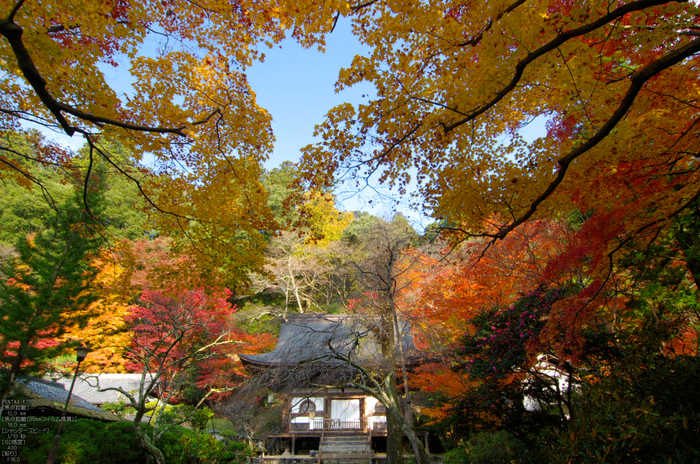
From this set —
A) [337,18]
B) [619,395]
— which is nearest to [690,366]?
[619,395]

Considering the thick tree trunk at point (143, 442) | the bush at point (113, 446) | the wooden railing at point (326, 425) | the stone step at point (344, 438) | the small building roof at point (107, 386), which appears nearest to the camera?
the bush at point (113, 446)

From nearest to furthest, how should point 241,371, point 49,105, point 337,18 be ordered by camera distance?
point 49,105 < point 337,18 < point 241,371

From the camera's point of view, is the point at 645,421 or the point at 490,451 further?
the point at 490,451

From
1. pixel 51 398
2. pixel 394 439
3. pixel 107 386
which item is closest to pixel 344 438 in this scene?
pixel 394 439

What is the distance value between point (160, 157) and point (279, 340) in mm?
11377

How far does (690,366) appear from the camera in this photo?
2.88m

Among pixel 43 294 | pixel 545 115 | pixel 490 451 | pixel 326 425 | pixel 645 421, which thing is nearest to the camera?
pixel 645 421

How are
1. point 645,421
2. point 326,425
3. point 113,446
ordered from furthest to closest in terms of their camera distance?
point 326,425
point 113,446
point 645,421

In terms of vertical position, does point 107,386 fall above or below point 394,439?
above

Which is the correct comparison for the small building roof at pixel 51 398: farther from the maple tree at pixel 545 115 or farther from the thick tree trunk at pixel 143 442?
the maple tree at pixel 545 115

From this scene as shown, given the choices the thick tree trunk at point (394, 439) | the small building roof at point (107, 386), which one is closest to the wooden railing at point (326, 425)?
the thick tree trunk at point (394, 439)

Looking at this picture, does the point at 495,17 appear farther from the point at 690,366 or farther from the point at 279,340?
the point at 279,340

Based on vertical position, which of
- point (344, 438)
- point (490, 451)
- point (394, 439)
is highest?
point (394, 439)

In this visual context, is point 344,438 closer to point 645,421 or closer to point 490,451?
point 490,451
